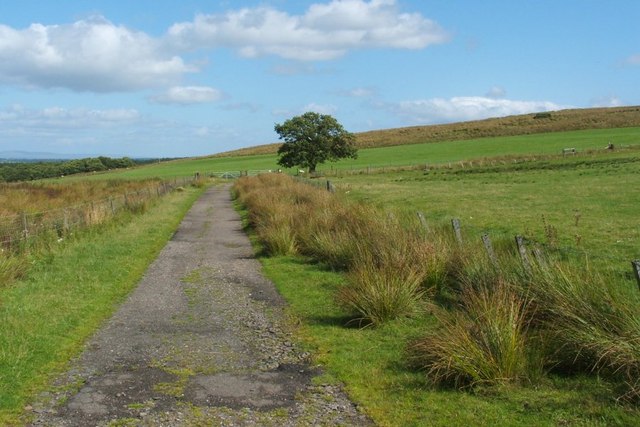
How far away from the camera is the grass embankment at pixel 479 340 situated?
5.59 metres

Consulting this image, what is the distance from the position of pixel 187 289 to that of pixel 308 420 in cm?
651

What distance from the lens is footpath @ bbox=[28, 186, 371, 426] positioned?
561 centimetres

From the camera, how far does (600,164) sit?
44312 millimetres

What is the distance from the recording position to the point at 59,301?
33.0 ft

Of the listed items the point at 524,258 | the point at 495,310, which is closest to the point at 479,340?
the point at 495,310

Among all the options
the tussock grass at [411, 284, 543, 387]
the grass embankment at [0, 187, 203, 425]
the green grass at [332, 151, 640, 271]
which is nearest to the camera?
the tussock grass at [411, 284, 543, 387]

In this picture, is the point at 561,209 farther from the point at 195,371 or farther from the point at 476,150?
the point at 476,150

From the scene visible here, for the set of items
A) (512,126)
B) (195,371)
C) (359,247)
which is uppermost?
(512,126)

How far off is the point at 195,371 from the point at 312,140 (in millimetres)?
71817

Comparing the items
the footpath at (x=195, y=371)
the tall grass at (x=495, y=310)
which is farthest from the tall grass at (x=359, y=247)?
the footpath at (x=195, y=371)

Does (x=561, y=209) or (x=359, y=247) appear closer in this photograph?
(x=359, y=247)

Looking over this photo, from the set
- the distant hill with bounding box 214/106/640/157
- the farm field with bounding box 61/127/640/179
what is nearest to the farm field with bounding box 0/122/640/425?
the farm field with bounding box 61/127/640/179

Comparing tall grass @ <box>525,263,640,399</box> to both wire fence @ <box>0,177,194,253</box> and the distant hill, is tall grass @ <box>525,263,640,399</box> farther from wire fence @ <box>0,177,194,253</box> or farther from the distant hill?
the distant hill

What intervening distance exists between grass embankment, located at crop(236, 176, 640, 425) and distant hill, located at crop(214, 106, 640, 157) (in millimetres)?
97303
